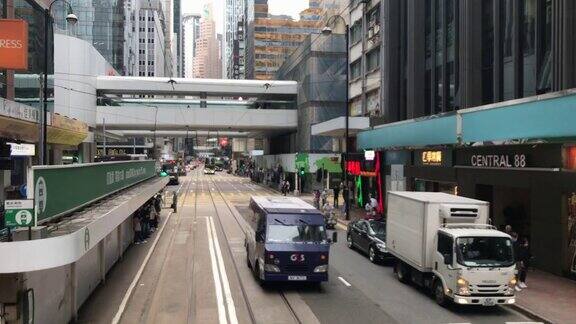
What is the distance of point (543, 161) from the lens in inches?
748

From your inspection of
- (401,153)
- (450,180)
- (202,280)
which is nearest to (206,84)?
(401,153)

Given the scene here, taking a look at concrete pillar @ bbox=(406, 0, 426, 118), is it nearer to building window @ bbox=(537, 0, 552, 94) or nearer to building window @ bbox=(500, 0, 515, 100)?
building window @ bbox=(500, 0, 515, 100)

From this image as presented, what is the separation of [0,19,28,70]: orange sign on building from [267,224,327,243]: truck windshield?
42.5ft

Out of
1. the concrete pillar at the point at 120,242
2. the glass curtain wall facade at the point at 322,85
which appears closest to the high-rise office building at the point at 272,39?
the glass curtain wall facade at the point at 322,85

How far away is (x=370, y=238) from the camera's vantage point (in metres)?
21.7

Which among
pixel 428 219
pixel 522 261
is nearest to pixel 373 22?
pixel 522 261

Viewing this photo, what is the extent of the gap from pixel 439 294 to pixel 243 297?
203 inches

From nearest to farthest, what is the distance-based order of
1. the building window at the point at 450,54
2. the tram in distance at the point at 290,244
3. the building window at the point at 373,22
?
1. the tram in distance at the point at 290,244
2. the building window at the point at 450,54
3. the building window at the point at 373,22

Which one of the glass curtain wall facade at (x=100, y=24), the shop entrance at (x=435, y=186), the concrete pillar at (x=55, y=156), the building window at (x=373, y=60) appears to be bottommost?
the shop entrance at (x=435, y=186)

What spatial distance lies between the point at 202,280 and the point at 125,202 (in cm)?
350

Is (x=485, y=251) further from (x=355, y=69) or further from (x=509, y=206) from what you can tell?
(x=355, y=69)

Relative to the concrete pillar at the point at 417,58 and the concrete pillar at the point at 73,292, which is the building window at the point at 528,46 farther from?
the concrete pillar at the point at 73,292

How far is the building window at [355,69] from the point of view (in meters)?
49.5

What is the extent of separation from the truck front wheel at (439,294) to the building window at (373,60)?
101 feet
